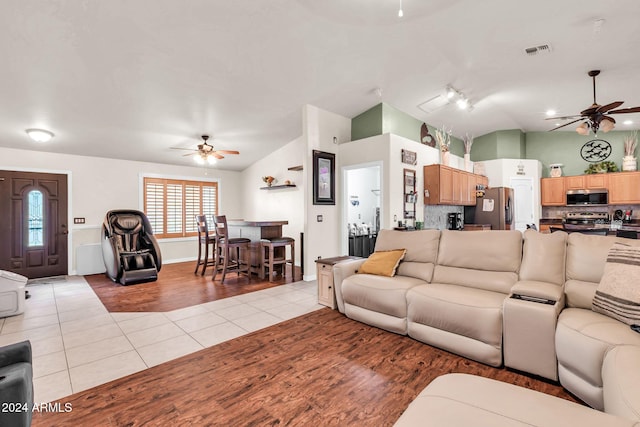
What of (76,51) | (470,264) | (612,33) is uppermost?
(612,33)

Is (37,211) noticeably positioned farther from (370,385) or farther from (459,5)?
(459,5)

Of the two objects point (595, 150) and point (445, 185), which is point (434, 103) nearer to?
point (445, 185)

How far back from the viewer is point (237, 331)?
3.00m

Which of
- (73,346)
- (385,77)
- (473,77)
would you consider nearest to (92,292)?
(73,346)

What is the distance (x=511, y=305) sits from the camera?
2164 millimetres

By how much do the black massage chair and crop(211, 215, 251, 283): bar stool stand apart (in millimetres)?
1151

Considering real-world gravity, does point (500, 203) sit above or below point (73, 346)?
above

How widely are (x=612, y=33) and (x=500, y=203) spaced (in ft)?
12.9

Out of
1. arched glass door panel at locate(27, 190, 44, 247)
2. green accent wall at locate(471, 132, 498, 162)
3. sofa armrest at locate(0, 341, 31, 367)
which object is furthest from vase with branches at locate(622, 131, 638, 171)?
arched glass door panel at locate(27, 190, 44, 247)

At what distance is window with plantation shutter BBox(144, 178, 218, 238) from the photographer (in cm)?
677

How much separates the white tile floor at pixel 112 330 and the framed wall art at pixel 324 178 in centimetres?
171

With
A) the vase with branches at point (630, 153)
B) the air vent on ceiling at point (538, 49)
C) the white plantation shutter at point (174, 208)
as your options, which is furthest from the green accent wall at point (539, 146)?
the white plantation shutter at point (174, 208)

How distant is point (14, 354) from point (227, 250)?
11.8ft

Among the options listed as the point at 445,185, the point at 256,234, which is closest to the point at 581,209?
the point at 445,185
